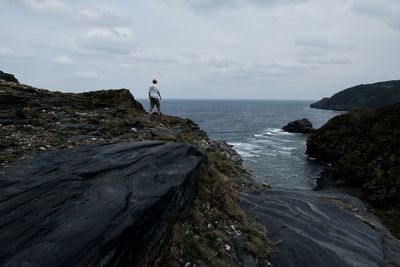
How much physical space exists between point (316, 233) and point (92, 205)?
9181 mm

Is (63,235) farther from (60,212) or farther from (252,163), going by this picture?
(252,163)

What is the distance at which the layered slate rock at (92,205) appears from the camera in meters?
6.52

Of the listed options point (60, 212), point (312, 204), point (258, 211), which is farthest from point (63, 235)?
point (312, 204)

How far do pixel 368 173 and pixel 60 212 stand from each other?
35.6 meters

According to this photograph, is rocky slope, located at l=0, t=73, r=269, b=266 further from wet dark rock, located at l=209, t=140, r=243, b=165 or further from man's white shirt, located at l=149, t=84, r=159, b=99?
wet dark rock, located at l=209, t=140, r=243, b=165

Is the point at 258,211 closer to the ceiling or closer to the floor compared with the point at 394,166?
closer to the ceiling

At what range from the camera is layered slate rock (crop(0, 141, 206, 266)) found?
6520 mm

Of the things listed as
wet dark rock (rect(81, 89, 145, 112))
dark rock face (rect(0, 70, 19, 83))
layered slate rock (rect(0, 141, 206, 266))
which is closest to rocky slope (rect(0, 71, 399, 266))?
layered slate rock (rect(0, 141, 206, 266))

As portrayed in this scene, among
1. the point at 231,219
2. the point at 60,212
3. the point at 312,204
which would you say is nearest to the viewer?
the point at 60,212

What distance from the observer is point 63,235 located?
677 cm

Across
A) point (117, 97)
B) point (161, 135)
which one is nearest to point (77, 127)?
point (161, 135)

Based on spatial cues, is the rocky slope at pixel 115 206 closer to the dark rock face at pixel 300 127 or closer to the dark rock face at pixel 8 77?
the dark rock face at pixel 8 77

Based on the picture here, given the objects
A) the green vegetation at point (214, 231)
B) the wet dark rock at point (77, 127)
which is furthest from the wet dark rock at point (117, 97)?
the green vegetation at point (214, 231)

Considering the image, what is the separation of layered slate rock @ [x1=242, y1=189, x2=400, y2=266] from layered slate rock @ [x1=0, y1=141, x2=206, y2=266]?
4008 millimetres
